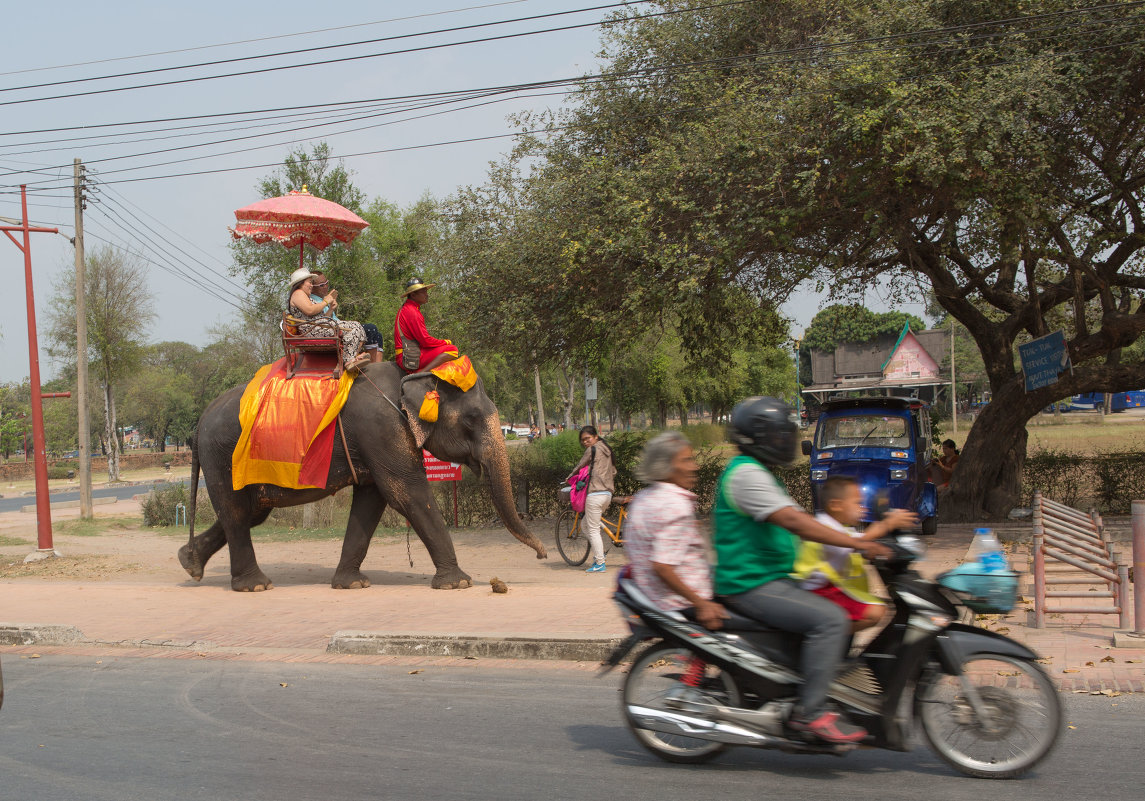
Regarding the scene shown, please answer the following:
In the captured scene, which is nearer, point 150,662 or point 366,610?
point 150,662

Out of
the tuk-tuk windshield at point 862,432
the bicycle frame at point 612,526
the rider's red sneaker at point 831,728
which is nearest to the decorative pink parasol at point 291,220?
the bicycle frame at point 612,526

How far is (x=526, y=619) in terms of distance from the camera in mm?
8984

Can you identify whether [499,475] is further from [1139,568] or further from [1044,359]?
[1044,359]

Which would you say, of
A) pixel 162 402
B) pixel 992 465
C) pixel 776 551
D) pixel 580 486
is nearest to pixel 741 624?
pixel 776 551

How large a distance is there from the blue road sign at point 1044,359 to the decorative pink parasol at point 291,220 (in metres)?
9.50

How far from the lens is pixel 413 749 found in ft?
18.2

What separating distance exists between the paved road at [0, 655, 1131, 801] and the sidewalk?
0.52 m

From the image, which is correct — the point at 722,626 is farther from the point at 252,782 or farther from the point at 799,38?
the point at 799,38

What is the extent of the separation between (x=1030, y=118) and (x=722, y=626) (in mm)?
10451

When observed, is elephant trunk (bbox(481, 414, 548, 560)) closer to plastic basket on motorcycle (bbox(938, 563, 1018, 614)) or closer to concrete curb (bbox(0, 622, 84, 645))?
concrete curb (bbox(0, 622, 84, 645))

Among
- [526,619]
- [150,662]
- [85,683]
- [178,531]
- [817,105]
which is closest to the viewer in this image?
[85,683]

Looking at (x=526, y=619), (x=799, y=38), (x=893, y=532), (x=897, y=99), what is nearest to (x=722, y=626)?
(x=893, y=532)

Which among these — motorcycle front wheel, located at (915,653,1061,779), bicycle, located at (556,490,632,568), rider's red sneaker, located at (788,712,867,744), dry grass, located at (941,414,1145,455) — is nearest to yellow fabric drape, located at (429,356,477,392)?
bicycle, located at (556,490,632,568)

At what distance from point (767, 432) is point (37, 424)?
15257 mm
